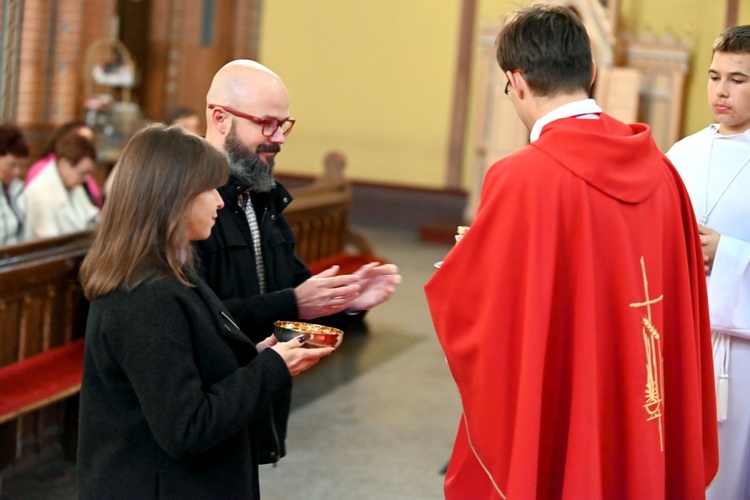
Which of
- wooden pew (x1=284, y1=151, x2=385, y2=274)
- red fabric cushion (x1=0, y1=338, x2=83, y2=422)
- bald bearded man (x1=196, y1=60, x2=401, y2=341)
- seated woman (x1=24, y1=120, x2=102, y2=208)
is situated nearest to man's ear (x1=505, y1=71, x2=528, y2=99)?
bald bearded man (x1=196, y1=60, x2=401, y2=341)

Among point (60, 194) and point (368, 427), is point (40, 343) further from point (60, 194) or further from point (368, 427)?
point (368, 427)

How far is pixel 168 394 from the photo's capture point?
1877 mm

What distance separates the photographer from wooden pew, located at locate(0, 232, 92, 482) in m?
4.00

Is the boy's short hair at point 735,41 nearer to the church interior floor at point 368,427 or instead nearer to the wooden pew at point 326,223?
the church interior floor at point 368,427

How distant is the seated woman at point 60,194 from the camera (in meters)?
5.70

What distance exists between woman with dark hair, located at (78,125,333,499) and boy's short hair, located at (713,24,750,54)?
1.64 m

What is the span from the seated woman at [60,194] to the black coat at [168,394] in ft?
12.4

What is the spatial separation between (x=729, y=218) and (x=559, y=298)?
994mm

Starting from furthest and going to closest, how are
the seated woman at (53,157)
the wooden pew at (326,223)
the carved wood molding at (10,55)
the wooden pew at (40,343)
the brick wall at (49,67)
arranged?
the brick wall at (49,67) → the carved wood molding at (10,55) → the wooden pew at (326,223) → the seated woman at (53,157) → the wooden pew at (40,343)

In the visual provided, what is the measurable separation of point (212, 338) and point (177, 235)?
0.21 meters

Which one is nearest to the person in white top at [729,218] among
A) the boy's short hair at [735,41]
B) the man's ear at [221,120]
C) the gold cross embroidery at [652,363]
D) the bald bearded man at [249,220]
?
the boy's short hair at [735,41]

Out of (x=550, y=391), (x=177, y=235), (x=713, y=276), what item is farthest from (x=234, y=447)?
(x=713, y=276)

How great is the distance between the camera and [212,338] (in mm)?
1981

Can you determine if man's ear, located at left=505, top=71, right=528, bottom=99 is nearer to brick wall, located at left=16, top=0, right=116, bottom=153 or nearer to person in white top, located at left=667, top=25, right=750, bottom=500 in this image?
person in white top, located at left=667, top=25, right=750, bottom=500
